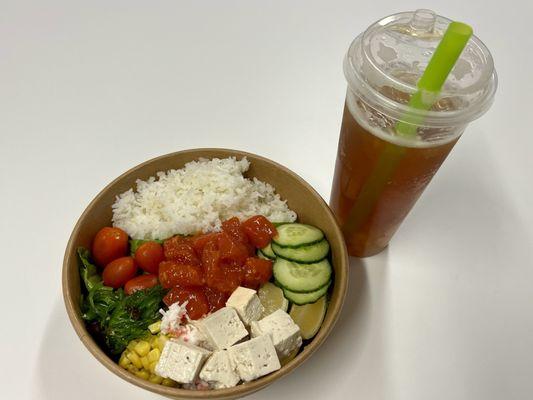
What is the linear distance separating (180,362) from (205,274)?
0.33m

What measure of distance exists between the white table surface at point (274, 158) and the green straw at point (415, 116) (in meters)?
0.30

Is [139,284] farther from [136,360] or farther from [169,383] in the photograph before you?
[169,383]

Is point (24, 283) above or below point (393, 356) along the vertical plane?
below

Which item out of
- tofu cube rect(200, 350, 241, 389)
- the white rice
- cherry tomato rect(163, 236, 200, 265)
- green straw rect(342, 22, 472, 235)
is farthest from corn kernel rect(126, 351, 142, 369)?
green straw rect(342, 22, 472, 235)

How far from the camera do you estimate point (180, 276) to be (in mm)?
1578

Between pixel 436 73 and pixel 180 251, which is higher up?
pixel 436 73

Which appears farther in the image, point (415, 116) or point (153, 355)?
point (153, 355)

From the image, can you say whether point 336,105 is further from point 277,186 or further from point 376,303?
point 376,303

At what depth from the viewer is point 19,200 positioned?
2.09 metres

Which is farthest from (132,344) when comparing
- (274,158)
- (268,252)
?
(274,158)

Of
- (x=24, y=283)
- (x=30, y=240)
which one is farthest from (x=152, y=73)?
(x=24, y=283)

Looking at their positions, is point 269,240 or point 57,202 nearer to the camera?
point 269,240

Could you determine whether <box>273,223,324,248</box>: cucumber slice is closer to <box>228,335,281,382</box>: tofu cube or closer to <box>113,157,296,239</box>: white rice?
<box>113,157,296,239</box>: white rice

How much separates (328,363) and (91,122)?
1681 mm
